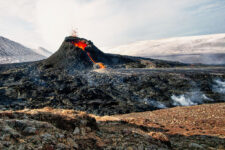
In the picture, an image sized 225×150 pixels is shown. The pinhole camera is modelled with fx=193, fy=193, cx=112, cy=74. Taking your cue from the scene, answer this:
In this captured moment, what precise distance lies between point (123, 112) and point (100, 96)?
3.28 meters

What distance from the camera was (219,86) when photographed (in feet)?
64.0

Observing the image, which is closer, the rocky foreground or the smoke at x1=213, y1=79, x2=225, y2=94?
the rocky foreground

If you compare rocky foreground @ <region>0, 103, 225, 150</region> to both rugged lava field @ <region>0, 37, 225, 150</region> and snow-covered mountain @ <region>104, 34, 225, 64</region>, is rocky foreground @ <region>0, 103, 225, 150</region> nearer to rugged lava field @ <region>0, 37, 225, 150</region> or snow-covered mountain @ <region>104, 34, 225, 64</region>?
rugged lava field @ <region>0, 37, 225, 150</region>

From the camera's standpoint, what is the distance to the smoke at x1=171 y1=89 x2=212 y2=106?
15.7 metres

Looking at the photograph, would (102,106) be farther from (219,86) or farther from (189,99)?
(219,86)

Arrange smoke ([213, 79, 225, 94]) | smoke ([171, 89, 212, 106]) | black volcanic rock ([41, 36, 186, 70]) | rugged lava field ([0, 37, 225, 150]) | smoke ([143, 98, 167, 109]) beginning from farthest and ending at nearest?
black volcanic rock ([41, 36, 186, 70])
smoke ([213, 79, 225, 94])
smoke ([171, 89, 212, 106])
smoke ([143, 98, 167, 109])
rugged lava field ([0, 37, 225, 150])

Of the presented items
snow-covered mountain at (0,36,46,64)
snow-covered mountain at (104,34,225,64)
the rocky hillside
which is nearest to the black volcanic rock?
the rocky hillside

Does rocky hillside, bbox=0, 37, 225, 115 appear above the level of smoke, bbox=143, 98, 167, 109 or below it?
above

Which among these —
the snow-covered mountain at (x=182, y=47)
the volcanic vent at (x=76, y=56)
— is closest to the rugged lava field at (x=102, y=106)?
the volcanic vent at (x=76, y=56)

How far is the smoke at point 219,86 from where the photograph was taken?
18359 mm

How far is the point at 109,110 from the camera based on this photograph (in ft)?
46.3

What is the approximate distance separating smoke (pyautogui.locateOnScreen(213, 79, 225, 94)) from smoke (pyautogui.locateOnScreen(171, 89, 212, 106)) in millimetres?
2350

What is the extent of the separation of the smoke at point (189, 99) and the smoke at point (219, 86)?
2.35 metres

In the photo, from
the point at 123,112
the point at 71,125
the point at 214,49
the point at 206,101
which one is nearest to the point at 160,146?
the point at 71,125
